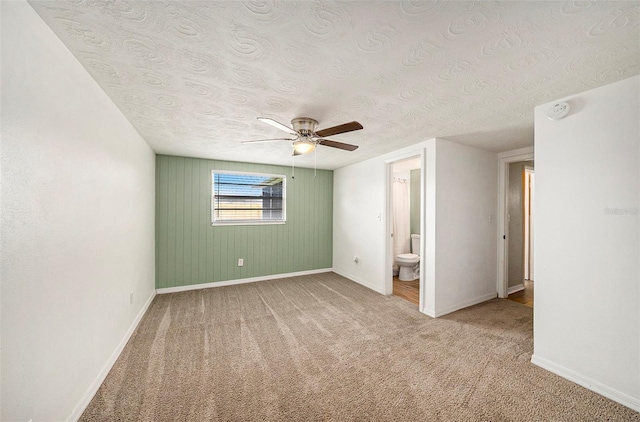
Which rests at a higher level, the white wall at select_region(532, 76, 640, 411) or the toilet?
the white wall at select_region(532, 76, 640, 411)

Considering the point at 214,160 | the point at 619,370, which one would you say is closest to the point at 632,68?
the point at 619,370

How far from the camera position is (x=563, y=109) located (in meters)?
1.95

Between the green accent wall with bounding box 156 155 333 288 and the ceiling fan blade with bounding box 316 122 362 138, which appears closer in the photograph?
the ceiling fan blade with bounding box 316 122 362 138

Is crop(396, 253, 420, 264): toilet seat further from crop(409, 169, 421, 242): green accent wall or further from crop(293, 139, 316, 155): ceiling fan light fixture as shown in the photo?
crop(293, 139, 316, 155): ceiling fan light fixture

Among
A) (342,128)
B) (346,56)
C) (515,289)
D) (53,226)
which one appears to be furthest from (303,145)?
(515,289)

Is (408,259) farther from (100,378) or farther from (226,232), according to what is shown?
(100,378)

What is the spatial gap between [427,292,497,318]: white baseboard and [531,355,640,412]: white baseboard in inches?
40.3

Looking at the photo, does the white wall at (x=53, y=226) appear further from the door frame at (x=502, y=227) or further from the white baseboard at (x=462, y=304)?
the door frame at (x=502, y=227)

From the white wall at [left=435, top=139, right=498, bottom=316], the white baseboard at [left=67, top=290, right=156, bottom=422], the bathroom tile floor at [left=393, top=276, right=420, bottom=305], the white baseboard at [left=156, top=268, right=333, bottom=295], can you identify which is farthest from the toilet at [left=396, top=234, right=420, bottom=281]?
the white baseboard at [left=67, top=290, right=156, bottom=422]

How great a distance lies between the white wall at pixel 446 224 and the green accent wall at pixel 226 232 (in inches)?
42.5

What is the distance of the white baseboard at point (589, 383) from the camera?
167cm

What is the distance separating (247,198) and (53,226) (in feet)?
11.0

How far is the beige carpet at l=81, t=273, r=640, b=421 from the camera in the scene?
163cm

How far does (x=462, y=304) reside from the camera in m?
3.36
